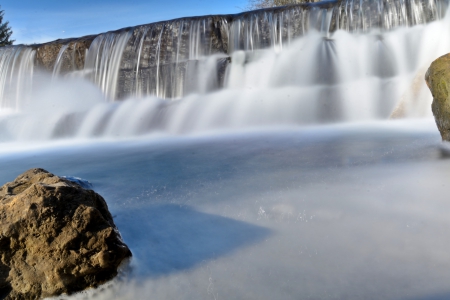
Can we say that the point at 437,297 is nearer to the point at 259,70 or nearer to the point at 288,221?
the point at 288,221

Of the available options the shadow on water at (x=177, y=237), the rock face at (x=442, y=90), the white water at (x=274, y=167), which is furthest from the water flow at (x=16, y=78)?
the rock face at (x=442, y=90)

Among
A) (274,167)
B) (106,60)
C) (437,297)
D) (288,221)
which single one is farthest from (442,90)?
(106,60)

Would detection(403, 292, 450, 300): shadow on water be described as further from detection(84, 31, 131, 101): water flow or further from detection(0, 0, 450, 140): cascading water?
detection(84, 31, 131, 101): water flow

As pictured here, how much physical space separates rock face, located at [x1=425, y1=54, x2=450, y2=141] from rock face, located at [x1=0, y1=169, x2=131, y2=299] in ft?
10.7

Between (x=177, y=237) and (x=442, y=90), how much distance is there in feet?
9.52

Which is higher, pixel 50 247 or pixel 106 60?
pixel 106 60

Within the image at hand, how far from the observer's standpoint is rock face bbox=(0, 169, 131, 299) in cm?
170

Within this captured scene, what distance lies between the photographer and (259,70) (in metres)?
8.87

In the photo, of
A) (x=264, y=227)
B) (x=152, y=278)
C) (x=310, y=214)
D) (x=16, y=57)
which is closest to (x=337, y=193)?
(x=310, y=214)

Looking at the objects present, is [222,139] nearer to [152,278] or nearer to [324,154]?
[324,154]

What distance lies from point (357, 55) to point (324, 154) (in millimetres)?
4755

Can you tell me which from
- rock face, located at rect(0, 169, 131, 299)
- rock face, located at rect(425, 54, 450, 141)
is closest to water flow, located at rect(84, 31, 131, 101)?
rock face, located at rect(425, 54, 450, 141)

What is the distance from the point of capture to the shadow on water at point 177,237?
6.33ft

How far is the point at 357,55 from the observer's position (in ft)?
26.9
